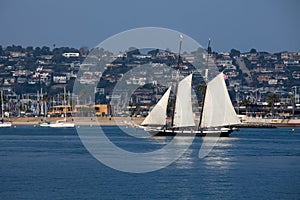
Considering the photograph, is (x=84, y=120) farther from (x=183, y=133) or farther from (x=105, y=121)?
(x=183, y=133)

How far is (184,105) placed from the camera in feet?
295

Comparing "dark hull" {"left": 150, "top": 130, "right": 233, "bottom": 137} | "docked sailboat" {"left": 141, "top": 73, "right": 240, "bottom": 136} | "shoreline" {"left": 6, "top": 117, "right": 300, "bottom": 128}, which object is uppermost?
"docked sailboat" {"left": 141, "top": 73, "right": 240, "bottom": 136}

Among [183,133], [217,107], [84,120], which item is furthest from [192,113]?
[84,120]

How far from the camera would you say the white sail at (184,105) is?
90000 millimetres

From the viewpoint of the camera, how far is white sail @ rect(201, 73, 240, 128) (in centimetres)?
8706

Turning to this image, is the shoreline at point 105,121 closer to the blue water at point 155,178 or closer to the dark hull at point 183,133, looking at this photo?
the dark hull at point 183,133

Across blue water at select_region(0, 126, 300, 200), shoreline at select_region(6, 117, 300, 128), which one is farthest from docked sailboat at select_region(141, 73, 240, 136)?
shoreline at select_region(6, 117, 300, 128)

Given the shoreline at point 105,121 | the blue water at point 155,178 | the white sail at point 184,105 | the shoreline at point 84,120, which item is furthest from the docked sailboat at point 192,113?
the shoreline at point 84,120

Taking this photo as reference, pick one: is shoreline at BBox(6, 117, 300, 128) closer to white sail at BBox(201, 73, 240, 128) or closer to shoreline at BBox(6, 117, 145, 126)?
shoreline at BBox(6, 117, 145, 126)

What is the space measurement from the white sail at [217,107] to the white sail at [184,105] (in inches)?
56.9

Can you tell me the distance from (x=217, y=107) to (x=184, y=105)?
351 cm

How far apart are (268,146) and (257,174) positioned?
96.3 feet

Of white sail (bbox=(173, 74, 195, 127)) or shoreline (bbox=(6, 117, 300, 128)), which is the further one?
shoreline (bbox=(6, 117, 300, 128))

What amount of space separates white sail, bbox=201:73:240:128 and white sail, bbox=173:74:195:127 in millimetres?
1446
